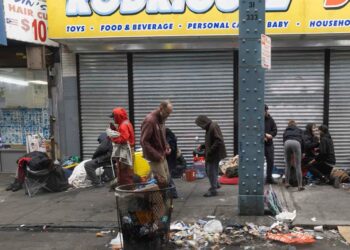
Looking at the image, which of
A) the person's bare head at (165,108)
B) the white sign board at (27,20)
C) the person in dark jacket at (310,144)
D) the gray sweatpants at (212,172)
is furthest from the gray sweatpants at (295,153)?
the white sign board at (27,20)

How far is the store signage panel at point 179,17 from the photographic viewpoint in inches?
355

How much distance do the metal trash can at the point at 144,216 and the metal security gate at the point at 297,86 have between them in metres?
5.62

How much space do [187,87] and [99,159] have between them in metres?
2.65

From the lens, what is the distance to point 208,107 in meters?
10.3

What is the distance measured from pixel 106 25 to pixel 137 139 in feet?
9.02

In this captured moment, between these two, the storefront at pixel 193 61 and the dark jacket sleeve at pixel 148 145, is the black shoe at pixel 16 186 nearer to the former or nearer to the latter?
the storefront at pixel 193 61

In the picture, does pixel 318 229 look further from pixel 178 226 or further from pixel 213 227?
pixel 178 226

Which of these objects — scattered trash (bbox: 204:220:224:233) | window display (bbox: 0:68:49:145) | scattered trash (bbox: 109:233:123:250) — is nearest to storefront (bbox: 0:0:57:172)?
window display (bbox: 0:68:49:145)

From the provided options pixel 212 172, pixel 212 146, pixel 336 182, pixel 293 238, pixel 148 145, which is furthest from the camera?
pixel 336 182

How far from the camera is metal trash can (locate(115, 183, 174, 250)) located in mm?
5000

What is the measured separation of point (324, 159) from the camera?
28.6ft

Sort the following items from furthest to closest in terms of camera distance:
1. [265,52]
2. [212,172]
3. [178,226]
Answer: [212,172]
[265,52]
[178,226]

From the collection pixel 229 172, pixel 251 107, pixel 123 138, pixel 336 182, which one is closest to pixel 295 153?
pixel 336 182

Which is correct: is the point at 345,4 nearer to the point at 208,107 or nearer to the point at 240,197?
the point at 208,107
